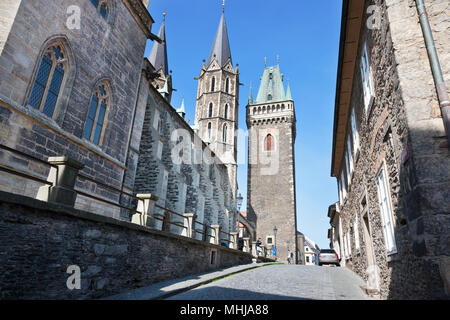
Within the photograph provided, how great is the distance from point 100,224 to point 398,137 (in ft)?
19.1

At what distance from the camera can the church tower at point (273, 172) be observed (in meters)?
39.9

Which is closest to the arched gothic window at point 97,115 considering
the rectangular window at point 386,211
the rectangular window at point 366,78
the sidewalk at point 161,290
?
the sidewalk at point 161,290

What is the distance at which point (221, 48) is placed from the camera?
4525 cm

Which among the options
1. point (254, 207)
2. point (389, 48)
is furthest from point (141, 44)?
point (254, 207)

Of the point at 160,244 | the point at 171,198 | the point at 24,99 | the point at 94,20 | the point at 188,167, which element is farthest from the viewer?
the point at 188,167

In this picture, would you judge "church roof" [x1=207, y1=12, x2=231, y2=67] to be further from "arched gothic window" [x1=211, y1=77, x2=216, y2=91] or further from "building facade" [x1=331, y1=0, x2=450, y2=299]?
"building facade" [x1=331, y1=0, x2=450, y2=299]

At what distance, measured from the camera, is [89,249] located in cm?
579

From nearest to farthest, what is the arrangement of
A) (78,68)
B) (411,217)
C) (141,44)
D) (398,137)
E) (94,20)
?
(411,217), (398,137), (78,68), (94,20), (141,44)

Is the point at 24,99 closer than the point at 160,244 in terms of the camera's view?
Yes

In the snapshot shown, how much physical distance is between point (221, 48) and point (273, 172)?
69.3 ft

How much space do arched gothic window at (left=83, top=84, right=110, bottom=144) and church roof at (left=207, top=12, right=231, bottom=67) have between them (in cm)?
3504

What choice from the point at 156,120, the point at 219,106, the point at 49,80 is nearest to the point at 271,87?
the point at 219,106

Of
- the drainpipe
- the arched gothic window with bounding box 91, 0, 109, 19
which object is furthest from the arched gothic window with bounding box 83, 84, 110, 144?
the drainpipe

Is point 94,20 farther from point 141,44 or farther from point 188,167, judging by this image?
point 188,167
